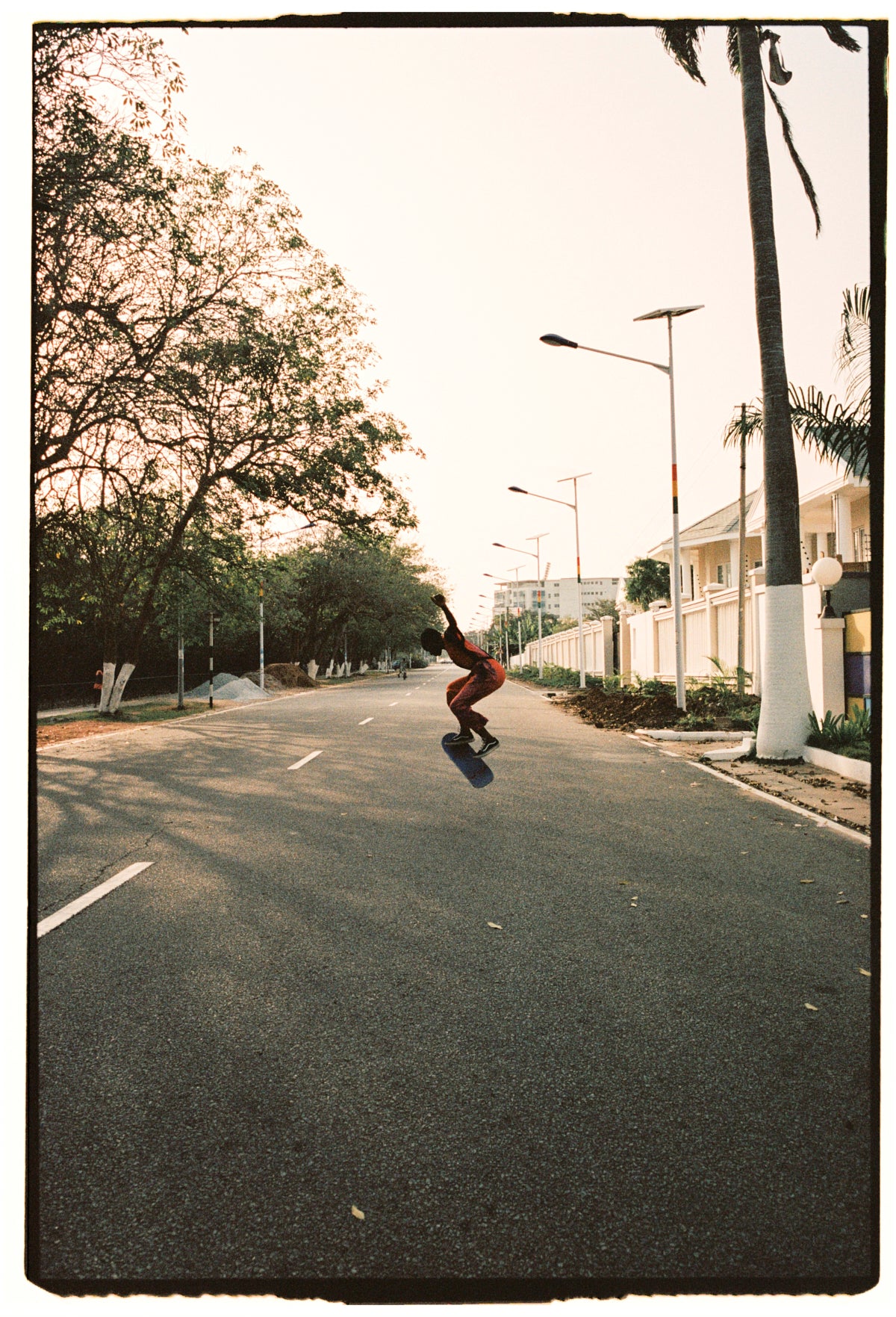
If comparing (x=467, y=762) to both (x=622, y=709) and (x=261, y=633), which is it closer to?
(x=622, y=709)

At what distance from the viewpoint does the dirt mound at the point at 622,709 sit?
13.5 ft

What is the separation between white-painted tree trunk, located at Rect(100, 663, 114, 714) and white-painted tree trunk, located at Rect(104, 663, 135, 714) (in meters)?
0.02

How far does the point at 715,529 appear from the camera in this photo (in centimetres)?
3138

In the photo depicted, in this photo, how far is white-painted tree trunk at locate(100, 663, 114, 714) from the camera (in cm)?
226

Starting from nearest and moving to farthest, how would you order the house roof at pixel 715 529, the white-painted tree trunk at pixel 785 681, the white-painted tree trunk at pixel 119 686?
1. the white-painted tree trunk at pixel 119 686
2. the white-painted tree trunk at pixel 785 681
3. the house roof at pixel 715 529

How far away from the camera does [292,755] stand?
12.7 m

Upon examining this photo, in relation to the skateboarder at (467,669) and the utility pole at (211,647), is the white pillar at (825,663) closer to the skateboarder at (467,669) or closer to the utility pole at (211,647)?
the utility pole at (211,647)

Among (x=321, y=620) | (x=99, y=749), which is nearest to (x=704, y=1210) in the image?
(x=99, y=749)

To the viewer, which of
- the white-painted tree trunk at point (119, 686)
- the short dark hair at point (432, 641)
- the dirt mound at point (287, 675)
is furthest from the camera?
the dirt mound at point (287, 675)

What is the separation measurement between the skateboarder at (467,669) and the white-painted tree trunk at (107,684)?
1005mm

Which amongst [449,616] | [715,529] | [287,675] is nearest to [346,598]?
[287,675]

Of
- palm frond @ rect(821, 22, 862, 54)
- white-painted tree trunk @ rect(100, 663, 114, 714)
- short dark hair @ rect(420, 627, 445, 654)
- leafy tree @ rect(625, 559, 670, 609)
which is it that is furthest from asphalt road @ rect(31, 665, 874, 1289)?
leafy tree @ rect(625, 559, 670, 609)

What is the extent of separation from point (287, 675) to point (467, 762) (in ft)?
11.3

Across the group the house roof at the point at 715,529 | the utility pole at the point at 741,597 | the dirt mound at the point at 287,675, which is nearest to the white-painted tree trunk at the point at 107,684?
the dirt mound at the point at 287,675
